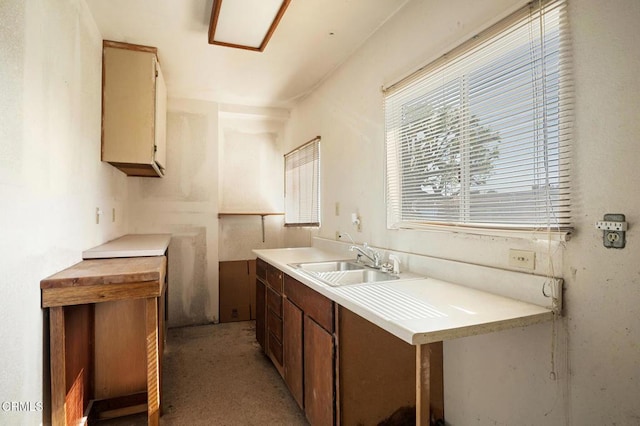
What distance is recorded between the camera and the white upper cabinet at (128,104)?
2.63 metres

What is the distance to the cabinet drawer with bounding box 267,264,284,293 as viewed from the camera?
2.59 meters

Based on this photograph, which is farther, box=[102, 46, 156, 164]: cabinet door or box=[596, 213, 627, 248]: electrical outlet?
box=[102, 46, 156, 164]: cabinet door

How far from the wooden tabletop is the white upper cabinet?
1006 millimetres

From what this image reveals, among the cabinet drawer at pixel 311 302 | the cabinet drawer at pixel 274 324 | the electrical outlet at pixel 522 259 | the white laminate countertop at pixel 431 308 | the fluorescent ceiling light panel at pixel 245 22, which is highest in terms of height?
the fluorescent ceiling light panel at pixel 245 22

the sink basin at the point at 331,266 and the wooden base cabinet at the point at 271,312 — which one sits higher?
the sink basin at the point at 331,266

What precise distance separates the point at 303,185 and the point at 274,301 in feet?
5.29

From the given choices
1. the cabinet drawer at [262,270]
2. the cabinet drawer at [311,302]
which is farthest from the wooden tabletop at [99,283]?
the cabinet drawer at [262,270]

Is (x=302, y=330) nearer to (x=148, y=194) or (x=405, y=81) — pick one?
(x=405, y=81)

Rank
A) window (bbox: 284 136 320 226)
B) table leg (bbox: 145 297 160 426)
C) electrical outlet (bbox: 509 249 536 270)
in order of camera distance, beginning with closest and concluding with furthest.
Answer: electrical outlet (bbox: 509 249 536 270)
table leg (bbox: 145 297 160 426)
window (bbox: 284 136 320 226)

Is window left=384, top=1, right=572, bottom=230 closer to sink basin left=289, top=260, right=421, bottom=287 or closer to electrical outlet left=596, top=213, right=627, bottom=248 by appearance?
electrical outlet left=596, top=213, right=627, bottom=248

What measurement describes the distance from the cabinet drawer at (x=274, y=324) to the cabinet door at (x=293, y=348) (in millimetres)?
121

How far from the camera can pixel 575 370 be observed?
4.08ft

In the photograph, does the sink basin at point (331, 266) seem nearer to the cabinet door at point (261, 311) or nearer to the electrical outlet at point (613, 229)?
the cabinet door at point (261, 311)

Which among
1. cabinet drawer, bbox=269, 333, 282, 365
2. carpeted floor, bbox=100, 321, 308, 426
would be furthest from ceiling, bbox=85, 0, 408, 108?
carpeted floor, bbox=100, 321, 308, 426
